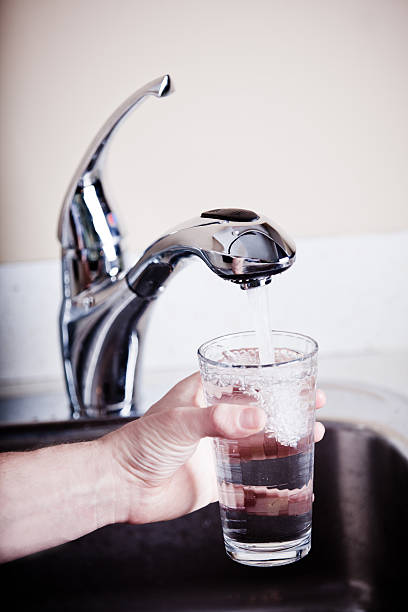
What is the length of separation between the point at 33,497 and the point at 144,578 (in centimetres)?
20

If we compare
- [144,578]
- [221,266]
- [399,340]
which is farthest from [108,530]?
[399,340]

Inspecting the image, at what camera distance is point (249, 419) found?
513 mm

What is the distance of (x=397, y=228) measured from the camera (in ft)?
3.41

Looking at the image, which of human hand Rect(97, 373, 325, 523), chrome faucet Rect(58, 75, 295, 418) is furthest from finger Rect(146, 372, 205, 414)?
chrome faucet Rect(58, 75, 295, 418)

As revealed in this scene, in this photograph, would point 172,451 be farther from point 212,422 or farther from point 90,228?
point 90,228

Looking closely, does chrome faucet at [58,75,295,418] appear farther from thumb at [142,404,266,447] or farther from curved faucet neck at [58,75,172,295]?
thumb at [142,404,266,447]

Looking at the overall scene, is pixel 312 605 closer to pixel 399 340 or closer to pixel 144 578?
pixel 144 578

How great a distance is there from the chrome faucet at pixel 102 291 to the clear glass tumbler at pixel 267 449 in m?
0.18

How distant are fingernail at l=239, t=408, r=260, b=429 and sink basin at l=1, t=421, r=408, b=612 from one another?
326 mm

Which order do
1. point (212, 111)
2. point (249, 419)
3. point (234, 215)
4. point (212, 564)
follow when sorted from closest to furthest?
1. point (249, 419)
2. point (234, 215)
3. point (212, 564)
4. point (212, 111)

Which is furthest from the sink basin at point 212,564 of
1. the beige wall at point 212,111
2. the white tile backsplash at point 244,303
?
the beige wall at point 212,111

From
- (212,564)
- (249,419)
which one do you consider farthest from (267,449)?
(212,564)

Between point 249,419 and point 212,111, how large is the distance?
0.58 meters

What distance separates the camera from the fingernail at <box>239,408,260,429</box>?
513mm
